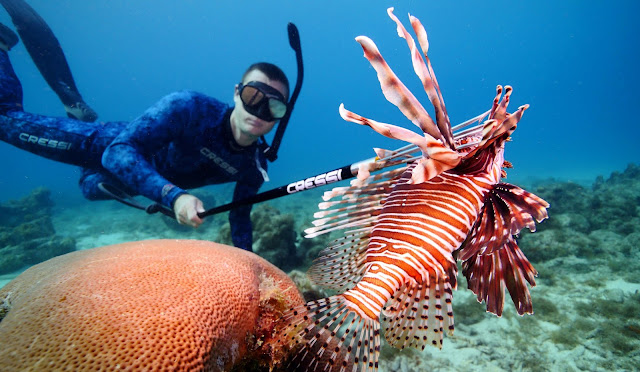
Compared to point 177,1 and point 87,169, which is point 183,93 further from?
point 177,1

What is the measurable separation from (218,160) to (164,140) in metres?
0.81

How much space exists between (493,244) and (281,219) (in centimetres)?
531

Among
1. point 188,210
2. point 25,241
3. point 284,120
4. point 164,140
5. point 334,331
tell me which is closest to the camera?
point 334,331

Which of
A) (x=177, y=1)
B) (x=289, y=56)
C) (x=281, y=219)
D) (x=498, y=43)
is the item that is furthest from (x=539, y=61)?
(x=281, y=219)

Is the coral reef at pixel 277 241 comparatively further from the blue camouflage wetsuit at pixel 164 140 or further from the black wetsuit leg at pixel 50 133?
the black wetsuit leg at pixel 50 133

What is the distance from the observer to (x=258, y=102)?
3965 mm

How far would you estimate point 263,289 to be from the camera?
1.93 meters

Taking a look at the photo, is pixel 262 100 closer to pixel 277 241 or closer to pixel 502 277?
pixel 277 241

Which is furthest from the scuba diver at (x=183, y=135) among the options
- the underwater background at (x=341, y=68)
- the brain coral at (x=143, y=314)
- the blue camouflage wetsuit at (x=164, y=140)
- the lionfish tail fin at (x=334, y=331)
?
the underwater background at (x=341, y=68)

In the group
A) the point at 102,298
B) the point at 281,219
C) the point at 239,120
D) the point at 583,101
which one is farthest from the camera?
the point at 583,101

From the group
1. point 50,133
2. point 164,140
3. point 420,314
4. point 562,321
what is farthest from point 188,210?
point 562,321

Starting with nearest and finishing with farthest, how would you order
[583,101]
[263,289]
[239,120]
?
[263,289]
[239,120]
[583,101]

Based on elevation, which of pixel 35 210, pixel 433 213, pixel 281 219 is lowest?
pixel 35 210

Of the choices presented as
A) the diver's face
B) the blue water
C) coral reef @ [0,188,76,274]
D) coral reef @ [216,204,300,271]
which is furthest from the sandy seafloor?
the blue water
